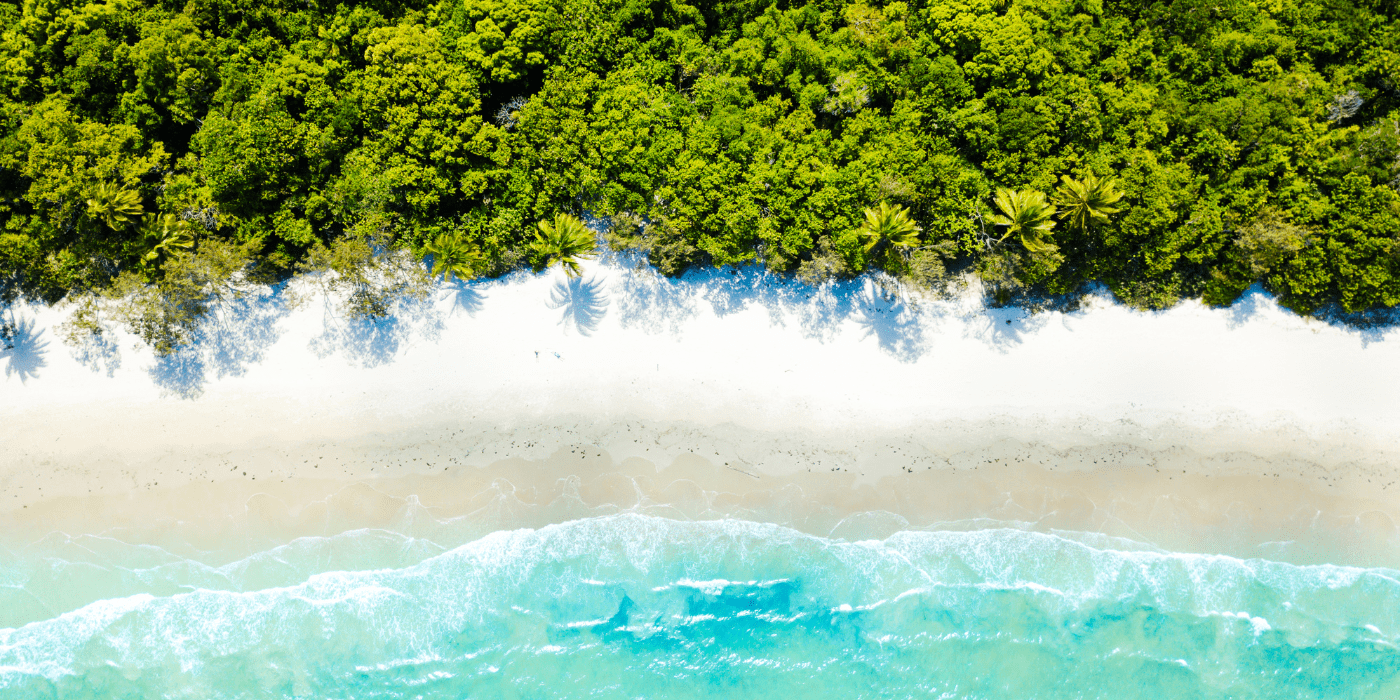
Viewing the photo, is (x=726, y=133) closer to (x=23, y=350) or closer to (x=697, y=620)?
(x=697, y=620)

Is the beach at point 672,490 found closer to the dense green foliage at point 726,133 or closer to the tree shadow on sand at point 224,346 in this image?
the tree shadow on sand at point 224,346

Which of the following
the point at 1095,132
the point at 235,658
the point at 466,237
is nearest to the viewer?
the point at 1095,132

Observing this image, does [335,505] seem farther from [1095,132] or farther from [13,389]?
[1095,132]

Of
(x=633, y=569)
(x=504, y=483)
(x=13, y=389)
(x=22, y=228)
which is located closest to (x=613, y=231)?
(x=504, y=483)

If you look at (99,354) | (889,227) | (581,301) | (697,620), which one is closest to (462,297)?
(581,301)

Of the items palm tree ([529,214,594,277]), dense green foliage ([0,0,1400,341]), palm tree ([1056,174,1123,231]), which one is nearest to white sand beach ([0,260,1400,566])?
palm tree ([529,214,594,277])

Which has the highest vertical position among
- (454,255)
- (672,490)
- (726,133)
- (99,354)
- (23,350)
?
(726,133)

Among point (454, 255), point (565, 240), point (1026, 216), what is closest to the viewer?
point (1026, 216)
